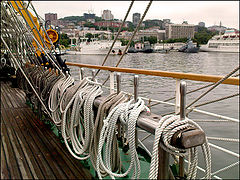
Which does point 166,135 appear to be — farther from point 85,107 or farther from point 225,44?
point 225,44

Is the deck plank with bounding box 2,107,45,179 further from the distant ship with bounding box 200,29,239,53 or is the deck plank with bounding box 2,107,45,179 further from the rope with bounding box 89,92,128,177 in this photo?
the distant ship with bounding box 200,29,239,53

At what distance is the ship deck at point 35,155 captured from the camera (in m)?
1.61

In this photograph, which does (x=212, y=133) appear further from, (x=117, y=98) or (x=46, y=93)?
(x=117, y=98)

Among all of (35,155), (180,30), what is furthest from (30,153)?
(180,30)

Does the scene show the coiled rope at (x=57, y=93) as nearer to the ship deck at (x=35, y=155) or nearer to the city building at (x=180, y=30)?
the ship deck at (x=35, y=155)

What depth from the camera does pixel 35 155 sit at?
1.92 meters

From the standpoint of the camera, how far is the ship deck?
161 centimetres

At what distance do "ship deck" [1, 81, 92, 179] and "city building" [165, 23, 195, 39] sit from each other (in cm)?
9535

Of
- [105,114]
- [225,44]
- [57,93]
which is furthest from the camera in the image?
[225,44]

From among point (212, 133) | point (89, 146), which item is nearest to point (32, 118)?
point (89, 146)

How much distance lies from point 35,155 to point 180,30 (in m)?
100

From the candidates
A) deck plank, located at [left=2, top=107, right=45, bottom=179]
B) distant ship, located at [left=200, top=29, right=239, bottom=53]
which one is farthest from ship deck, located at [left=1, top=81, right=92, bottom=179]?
distant ship, located at [left=200, top=29, right=239, bottom=53]

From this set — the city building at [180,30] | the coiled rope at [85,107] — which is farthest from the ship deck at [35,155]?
the city building at [180,30]

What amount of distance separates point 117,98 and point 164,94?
24.0 ft
